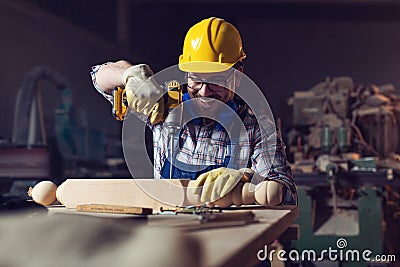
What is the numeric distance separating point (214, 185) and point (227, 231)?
1.22ft

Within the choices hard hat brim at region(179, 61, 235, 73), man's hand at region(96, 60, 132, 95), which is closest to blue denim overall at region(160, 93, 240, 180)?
hard hat brim at region(179, 61, 235, 73)

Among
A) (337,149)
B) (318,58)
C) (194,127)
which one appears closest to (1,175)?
(194,127)

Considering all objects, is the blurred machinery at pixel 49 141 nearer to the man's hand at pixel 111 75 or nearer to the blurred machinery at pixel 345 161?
the blurred machinery at pixel 345 161

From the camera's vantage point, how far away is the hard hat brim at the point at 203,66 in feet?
6.50

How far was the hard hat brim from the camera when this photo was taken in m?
1.98

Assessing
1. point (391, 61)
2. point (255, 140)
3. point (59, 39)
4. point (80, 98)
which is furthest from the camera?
point (391, 61)

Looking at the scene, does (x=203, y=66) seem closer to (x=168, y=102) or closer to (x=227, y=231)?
(x=168, y=102)

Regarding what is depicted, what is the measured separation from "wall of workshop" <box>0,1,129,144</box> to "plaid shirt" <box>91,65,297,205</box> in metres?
2.92

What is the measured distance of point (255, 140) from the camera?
80.2 inches

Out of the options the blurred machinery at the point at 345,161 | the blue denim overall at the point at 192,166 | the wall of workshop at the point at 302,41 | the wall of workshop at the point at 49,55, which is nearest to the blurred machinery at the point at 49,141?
the wall of workshop at the point at 49,55

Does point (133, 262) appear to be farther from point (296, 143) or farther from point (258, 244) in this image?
point (296, 143)

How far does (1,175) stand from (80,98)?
2441 millimetres

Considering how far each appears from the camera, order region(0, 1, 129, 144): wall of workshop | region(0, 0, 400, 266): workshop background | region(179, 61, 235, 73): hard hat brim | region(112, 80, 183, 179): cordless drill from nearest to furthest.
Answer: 1. region(112, 80, 183, 179): cordless drill
2. region(179, 61, 235, 73): hard hat brim
3. region(0, 0, 400, 266): workshop background
4. region(0, 1, 129, 144): wall of workshop

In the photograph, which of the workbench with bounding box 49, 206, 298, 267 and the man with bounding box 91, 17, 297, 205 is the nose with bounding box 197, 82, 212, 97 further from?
the workbench with bounding box 49, 206, 298, 267
